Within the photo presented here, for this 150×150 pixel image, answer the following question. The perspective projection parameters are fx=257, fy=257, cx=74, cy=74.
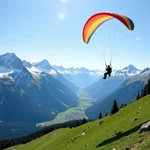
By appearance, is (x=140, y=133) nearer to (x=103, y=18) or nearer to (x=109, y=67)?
(x=109, y=67)

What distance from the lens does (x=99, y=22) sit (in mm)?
34438

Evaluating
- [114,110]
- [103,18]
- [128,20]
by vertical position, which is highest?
[103,18]

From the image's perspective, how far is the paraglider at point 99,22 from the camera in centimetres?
2959

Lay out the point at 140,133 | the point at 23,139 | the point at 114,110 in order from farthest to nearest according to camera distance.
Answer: the point at 23,139
the point at 114,110
the point at 140,133

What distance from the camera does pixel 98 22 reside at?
1351 inches

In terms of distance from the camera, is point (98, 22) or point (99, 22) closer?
point (98, 22)

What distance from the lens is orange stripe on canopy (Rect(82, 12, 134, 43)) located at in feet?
97.0

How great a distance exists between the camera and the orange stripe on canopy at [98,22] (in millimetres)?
29578

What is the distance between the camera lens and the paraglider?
29.6m

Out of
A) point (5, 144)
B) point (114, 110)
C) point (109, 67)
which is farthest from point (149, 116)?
point (5, 144)

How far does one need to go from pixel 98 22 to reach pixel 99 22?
19 centimetres

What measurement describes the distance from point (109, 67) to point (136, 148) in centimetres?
1261

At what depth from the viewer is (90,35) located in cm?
3659

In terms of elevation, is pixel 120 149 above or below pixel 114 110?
below
